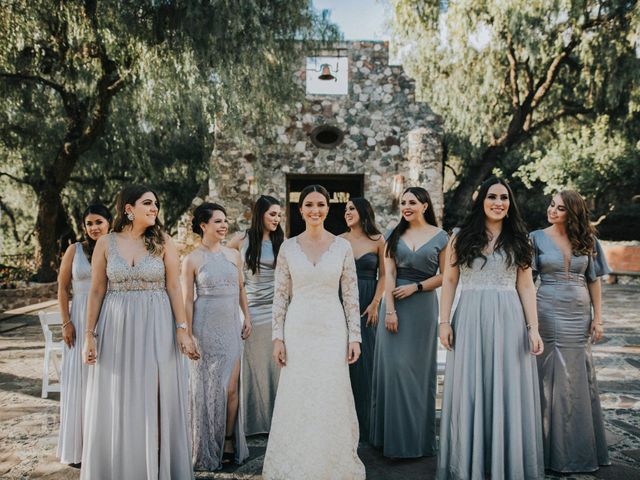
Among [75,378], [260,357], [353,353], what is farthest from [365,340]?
[75,378]

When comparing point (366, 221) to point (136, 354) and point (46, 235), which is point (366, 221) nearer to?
point (136, 354)

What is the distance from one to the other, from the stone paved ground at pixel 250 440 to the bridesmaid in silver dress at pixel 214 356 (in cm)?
19

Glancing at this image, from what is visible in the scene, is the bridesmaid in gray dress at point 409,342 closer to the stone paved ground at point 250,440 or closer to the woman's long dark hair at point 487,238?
the stone paved ground at point 250,440

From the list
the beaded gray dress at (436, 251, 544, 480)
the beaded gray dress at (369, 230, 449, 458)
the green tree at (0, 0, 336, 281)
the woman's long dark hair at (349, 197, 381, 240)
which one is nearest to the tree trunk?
the green tree at (0, 0, 336, 281)

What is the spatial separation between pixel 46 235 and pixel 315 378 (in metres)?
12.5

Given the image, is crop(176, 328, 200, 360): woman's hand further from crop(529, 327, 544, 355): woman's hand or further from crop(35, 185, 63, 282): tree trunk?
crop(35, 185, 63, 282): tree trunk

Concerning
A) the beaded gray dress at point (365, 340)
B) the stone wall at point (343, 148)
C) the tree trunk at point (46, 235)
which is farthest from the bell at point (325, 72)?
the beaded gray dress at point (365, 340)

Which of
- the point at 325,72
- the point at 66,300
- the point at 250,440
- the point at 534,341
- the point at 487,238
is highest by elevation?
the point at 325,72

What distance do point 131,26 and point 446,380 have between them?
7.89 m

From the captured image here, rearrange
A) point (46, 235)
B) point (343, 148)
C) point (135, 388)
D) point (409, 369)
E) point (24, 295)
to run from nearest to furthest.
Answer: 1. point (135, 388)
2. point (409, 369)
3. point (24, 295)
4. point (343, 148)
5. point (46, 235)

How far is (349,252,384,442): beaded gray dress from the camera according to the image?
174 inches

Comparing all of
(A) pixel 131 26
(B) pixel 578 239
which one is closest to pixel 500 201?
(B) pixel 578 239

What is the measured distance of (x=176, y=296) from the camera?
3.35 m

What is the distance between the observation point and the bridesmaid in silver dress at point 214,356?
3.76 m
